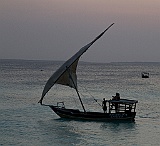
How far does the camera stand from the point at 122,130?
24000 millimetres

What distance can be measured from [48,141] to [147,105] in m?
19.2

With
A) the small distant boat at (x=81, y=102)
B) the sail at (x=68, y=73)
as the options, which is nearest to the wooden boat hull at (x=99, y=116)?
the small distant boat at (x=81, y=102)

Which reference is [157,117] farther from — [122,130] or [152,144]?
[152,144]

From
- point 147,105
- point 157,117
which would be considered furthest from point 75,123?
point 147,105

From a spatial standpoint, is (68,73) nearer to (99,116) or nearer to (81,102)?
(81,102)

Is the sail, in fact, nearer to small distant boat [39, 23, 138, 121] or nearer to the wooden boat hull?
small distant boat [39, 23, 138, 121]

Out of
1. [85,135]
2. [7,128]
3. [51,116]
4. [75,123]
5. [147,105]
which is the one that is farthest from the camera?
[147,105]

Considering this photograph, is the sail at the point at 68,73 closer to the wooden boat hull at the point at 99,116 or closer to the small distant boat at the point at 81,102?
the small distant boat at the point at 81,102

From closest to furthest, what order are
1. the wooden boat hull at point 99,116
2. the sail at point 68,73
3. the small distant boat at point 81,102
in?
the sail at point 68,73
the small distant boat at point 81,102
the wooden boat hull at point 99,116

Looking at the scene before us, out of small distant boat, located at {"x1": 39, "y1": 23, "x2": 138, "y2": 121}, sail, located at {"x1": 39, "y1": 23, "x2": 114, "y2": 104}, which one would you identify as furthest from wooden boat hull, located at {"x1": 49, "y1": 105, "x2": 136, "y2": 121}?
sail, located at {"x1": 39, "y1": 23, "x2": 114, "y2": 104}

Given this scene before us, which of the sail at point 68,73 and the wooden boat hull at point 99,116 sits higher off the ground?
the sail at point 68,73

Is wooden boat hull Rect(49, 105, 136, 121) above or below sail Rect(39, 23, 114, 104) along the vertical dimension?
below

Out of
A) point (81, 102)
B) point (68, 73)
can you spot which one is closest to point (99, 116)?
point (81, 102)

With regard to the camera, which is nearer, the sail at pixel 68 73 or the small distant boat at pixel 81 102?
the sail at pixel 68 73
